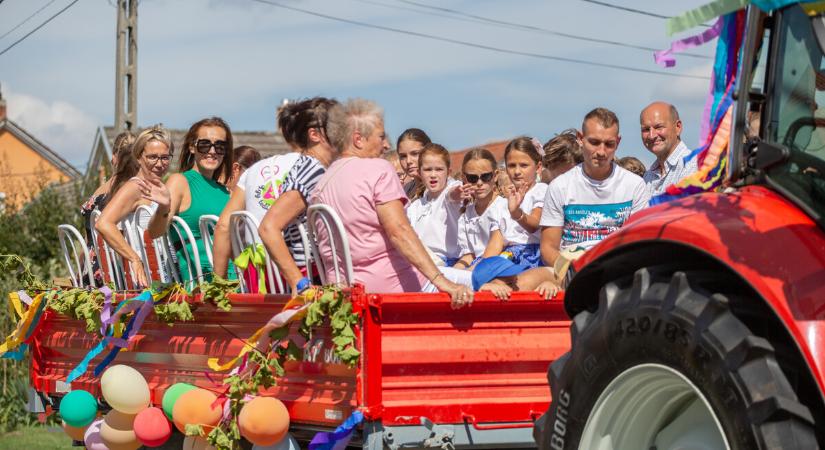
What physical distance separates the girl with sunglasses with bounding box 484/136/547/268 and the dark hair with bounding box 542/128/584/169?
0.20 ft

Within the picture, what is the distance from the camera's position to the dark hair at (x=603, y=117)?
23.4 ft

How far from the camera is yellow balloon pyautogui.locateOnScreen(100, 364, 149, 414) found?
6719 millimetres

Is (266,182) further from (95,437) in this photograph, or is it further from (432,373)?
(432,373)

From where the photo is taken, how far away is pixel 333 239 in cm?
580

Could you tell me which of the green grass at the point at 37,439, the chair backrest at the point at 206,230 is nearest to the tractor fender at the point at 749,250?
the chair backrest at the point at 206,230

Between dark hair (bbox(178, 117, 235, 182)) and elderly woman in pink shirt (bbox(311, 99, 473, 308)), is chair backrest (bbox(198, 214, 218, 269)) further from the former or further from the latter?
elderly woman in pink shirt (bbox(311, 99, 473, 308))

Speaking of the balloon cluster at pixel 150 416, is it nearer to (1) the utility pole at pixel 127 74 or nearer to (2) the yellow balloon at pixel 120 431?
(2) the yellow balloon at pixel 120 431

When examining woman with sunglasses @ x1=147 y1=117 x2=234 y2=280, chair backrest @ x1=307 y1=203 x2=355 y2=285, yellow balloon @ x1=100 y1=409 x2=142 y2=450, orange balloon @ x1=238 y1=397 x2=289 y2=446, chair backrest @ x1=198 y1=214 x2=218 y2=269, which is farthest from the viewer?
woman with sunglasses @ x1=147 y1=117 x2=234 y2=280

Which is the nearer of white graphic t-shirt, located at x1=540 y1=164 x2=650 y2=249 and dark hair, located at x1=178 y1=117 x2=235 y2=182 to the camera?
white graphic t-shirt, located at x1=540 y1=164 x2=650 y2=249

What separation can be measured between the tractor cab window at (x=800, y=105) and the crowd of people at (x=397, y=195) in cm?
203

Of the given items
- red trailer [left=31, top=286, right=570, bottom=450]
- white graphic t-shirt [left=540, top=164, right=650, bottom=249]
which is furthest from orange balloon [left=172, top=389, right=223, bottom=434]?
white graphic t-shirt [left=540, top=164, right=650, bottom=249]

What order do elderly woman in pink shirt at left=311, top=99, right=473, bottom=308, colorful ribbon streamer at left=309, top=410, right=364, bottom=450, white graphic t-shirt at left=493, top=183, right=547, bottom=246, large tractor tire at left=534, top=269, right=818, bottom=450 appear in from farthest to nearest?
white graphic t-shirt at left=493, top=183, right=547, bottom=246
elderly woman in pink shirt at left=311, top=99, right=473, bottom=308
colorful ribbon streamer at left=309, top=410, right=364, bottom=450
large tractor tire at left=534, top=269, right=818, bottom=450

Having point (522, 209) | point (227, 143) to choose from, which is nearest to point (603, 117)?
point (522, 209)

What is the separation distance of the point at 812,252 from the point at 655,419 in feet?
2.63
